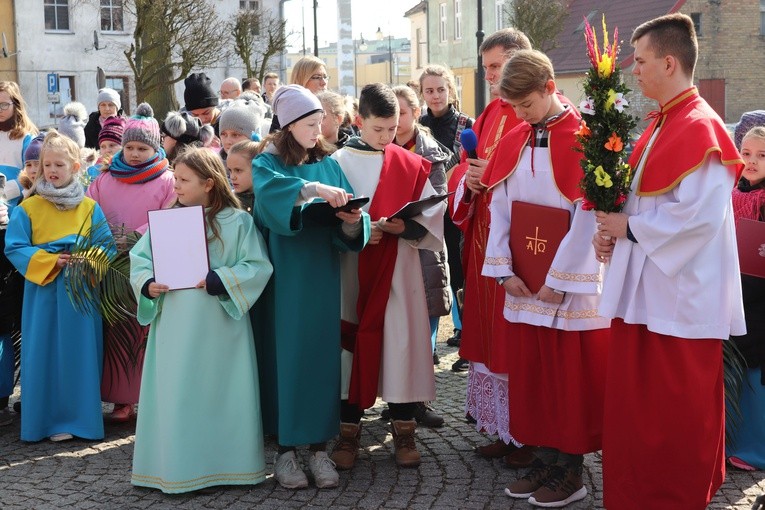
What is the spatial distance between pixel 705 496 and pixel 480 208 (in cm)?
208

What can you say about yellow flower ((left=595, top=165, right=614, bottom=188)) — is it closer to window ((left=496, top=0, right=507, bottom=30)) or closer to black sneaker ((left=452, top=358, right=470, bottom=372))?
black sneaker ((left=452, top=358, right=470, bottom=372))

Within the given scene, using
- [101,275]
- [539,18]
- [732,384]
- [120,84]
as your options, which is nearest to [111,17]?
[120,84]

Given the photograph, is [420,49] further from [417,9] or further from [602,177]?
[602,177]

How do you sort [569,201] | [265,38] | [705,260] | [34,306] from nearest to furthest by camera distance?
1. [705,260]
2. [569,201]
3. [34,306]
4. [265,38]

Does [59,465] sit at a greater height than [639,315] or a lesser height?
lesser

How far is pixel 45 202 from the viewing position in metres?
6.46

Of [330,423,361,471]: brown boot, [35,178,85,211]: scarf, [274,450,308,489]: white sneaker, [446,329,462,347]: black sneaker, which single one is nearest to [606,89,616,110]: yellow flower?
[330,423,361,471]: brown boot

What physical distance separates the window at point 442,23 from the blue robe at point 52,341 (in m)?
45.6

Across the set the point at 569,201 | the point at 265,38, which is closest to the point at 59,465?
the point at 569,201

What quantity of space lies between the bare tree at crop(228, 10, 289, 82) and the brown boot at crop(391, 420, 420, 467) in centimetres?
2684

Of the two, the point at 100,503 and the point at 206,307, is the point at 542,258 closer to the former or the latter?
the point at 206,307

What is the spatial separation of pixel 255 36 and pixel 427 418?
34411mm

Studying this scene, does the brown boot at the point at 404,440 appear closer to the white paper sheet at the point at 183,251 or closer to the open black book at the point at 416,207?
the open black book at the point at 416,207

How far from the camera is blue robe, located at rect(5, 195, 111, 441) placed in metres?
6.33
